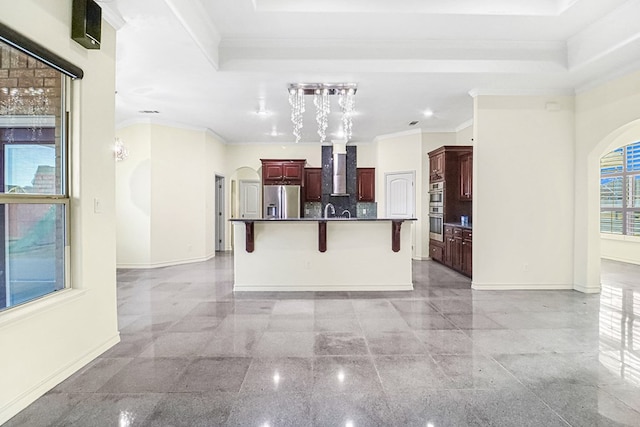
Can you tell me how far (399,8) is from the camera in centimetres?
332

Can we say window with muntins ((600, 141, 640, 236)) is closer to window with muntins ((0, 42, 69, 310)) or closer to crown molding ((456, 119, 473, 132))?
crown molding ((456, 119, 473, 132))

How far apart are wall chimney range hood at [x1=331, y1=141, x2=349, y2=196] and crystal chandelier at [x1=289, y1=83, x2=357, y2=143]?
3.65 feet

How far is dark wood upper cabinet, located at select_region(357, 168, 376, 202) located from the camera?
817 cm

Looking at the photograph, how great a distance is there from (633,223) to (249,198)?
9.01 meters

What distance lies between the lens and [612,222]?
24.0 feet

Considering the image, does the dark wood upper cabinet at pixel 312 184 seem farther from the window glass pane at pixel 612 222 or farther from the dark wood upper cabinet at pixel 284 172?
the window glass pane at pixel 612 222

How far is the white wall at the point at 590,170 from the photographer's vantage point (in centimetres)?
421

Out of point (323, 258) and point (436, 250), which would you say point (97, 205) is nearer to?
point (323, 258)

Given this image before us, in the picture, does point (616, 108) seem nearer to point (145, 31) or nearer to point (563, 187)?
point (563, 187)

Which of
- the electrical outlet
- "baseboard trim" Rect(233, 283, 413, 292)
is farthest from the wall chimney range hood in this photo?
the electrical outlet

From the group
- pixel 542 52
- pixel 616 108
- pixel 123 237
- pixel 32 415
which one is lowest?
pixel 32 415

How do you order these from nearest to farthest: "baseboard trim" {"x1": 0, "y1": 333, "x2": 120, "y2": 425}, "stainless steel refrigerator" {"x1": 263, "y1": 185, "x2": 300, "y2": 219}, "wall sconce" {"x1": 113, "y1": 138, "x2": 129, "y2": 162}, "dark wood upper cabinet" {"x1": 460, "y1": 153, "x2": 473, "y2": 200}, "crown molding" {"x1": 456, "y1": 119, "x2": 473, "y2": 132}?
1. "baseboard trim" {"x1": 0, "y1": 333, "x2": 120, "y2": 425}
2. "wall sconce" {"x1": 113, "y1": 138, "x2": 129, "y2": 162}
3. "dark wood upper cabinet" {"x1": 460, "y1": 153, "x2": 473, "y2": 200}
4. "crown molding" {"x1": 456, "y1": 119, "x2": 473, "y2": 132}
5. "stainless steel refrigerator" {"x1": 263, "y1": 185, "x2": 300, "y2": 219}

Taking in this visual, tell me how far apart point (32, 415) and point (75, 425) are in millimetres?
324

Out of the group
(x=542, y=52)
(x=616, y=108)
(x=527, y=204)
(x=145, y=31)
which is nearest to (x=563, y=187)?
(x=527, y=204)
